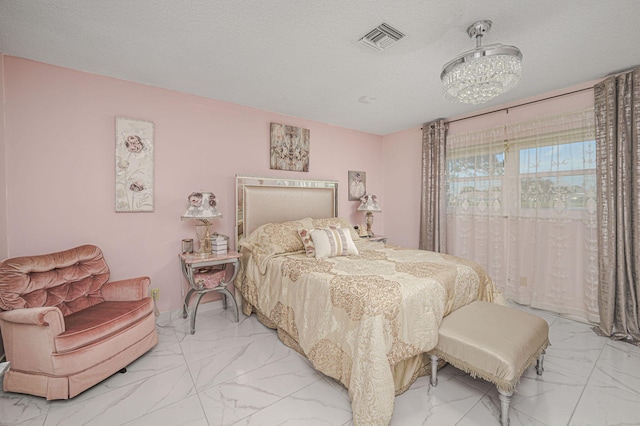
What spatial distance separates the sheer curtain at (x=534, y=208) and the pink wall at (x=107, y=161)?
2.88 metres

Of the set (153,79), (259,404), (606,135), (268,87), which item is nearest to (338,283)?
(259,404)

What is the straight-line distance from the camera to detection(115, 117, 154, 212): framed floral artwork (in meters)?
2.68

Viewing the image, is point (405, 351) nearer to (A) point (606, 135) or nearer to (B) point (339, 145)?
(A) point (606, 135)

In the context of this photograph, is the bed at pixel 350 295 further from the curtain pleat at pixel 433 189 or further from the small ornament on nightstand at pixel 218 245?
the curtain pleat at pixel 433 189

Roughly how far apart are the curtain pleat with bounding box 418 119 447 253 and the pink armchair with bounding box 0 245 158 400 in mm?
3659

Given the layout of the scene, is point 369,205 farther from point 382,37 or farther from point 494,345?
point 494,345

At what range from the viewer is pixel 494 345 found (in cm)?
162

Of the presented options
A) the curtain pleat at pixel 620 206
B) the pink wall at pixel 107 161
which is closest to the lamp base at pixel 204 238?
the pink wall at pixel 107 161

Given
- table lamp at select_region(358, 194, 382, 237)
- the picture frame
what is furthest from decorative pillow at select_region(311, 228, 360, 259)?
the picture frame

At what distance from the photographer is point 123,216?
2.72 m

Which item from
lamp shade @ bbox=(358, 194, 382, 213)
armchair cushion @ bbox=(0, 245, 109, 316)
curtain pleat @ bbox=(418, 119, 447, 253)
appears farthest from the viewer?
lamp shade @ bbox=(358, 194, 382, 213)

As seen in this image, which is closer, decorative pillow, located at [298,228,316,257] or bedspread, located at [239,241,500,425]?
bedspread, located at [239,241,500,425]

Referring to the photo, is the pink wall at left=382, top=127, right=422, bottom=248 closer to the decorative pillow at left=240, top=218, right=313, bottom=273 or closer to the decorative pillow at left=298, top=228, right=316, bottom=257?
the decorative pillow at left=240, top=218, right=313, bottom=273

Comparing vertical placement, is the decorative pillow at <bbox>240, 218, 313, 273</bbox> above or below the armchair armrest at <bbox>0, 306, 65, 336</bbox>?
above
